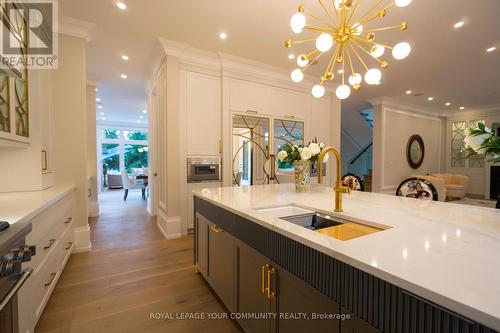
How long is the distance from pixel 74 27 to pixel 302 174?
11.0ft

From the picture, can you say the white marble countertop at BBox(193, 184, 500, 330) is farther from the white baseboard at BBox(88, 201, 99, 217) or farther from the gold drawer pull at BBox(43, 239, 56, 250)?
the white baseboard at BBox(88, 201, 99, 217)

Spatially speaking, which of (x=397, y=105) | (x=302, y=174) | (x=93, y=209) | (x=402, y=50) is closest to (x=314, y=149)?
(x=302, y=174)

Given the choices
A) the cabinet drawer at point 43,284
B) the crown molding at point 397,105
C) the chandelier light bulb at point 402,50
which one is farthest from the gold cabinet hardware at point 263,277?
the crown molding at point 397,105

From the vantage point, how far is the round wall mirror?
7258 millimetres

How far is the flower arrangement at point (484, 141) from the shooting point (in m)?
0.88

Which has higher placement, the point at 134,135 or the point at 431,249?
the point at 134,135

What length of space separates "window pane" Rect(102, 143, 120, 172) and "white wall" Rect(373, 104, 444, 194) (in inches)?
405

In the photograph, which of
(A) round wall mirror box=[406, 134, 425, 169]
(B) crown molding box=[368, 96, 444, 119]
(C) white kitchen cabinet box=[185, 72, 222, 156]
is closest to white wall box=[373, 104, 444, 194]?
(B) crown molding box=[368, 96, 444, 119]

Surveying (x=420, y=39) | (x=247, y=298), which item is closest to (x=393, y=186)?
(x=420, y=39)

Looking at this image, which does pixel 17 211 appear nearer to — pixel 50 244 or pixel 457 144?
pixel 50 244

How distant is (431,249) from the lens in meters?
0.79

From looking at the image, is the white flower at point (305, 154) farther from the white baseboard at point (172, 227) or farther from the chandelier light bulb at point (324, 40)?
the white baseboard at point (172, 227)

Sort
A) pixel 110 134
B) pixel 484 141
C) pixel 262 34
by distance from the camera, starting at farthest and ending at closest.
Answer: pixel 110 134 → pixel 262 34 → pixel 484 141

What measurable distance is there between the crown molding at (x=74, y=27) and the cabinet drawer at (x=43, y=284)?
8.85ft
